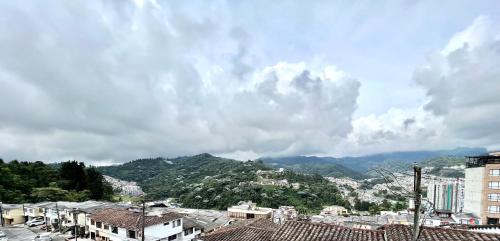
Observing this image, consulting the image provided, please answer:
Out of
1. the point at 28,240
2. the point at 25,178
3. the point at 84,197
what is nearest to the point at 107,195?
the point at 84,197

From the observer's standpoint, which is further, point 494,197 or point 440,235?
point 494,197

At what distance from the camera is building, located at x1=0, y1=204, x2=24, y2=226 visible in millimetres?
55841

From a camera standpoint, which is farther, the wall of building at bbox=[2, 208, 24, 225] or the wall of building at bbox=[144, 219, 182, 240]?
the wall of building at bbox=[2, 208, 24, 225]

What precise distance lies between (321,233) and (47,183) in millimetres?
86277

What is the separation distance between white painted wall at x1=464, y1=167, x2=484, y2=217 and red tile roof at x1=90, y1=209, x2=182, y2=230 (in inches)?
2374

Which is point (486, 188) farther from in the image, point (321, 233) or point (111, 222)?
point (111, 222)

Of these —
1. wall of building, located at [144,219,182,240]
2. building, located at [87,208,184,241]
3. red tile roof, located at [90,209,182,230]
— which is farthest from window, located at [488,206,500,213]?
wall of building, located at [144,219,182,240]

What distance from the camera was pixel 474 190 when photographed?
61.9 metres

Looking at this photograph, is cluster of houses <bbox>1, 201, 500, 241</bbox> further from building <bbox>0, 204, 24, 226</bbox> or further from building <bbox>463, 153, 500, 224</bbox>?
building <bbox>463, 153, 500, 224</bbox>

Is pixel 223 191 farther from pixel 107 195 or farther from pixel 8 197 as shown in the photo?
pixel 8 197

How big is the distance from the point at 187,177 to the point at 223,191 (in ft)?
282

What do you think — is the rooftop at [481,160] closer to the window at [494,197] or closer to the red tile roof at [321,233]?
the window at [494,197]

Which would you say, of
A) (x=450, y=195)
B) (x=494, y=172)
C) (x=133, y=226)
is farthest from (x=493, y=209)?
(x=133, y=226)

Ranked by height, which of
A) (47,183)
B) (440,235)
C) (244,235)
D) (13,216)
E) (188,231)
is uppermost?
(440,235)
